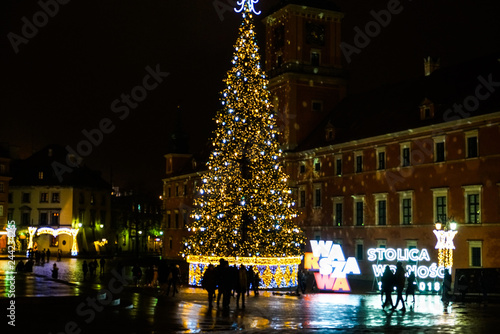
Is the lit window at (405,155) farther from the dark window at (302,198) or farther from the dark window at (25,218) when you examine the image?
the dark window at (25,218)

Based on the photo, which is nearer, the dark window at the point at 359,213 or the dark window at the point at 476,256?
the dark window at the point at 476,256

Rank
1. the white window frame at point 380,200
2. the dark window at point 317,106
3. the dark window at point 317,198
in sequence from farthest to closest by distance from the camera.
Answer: the dark window at point 317,106, the dark window at point 317,198, the white window frame at point 380,200

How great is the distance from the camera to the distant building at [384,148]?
44438 millimetres

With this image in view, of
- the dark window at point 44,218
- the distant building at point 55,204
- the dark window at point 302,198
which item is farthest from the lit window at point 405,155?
the dark window at point 44,218

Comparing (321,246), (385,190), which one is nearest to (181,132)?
(385,190)

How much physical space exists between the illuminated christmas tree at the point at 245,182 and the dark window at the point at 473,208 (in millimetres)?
11537

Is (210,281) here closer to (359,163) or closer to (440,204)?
(440,204)

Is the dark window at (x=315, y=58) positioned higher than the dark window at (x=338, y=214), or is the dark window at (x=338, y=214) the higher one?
the dark window at (x=315, y=58)

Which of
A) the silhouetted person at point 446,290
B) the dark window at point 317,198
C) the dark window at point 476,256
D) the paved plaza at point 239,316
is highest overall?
the dark window at point 317,198

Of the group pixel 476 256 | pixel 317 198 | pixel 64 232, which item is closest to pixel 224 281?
pixel 476 256

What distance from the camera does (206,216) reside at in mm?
39125

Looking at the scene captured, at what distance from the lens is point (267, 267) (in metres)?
39.2

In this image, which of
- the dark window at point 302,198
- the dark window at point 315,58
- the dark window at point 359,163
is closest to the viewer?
the dark window at point 359,163

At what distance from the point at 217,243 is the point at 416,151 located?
1709cm
